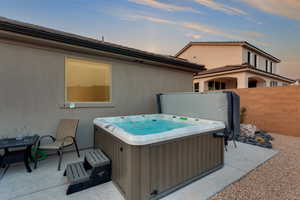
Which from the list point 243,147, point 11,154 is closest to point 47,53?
point 11,154

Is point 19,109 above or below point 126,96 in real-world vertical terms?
below

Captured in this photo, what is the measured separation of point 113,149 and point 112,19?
20.4ft

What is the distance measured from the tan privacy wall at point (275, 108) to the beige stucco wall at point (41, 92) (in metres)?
6.13

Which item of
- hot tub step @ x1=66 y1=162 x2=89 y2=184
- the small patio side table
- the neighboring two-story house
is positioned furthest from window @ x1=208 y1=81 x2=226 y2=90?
the small patio side table

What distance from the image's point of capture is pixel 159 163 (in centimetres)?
208

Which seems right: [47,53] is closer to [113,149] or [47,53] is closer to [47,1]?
[47,1]

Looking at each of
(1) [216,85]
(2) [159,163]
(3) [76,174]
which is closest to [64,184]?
(3) [76,174]

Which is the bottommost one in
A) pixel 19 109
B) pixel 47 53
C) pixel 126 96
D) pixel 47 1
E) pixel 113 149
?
pixel 113 149

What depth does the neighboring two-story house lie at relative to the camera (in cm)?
1059

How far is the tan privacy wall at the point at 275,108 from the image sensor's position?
5688 mm

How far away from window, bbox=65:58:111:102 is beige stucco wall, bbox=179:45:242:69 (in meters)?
11.4

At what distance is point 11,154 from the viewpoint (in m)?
2.84

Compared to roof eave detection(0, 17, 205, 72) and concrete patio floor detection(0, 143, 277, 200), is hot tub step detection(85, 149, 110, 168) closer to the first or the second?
concrete patio floor detection(0, 143, 277, 200)

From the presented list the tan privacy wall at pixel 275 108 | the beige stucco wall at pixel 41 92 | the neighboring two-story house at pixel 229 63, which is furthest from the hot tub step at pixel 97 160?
the neighboring two-story house at pixel 229 63
